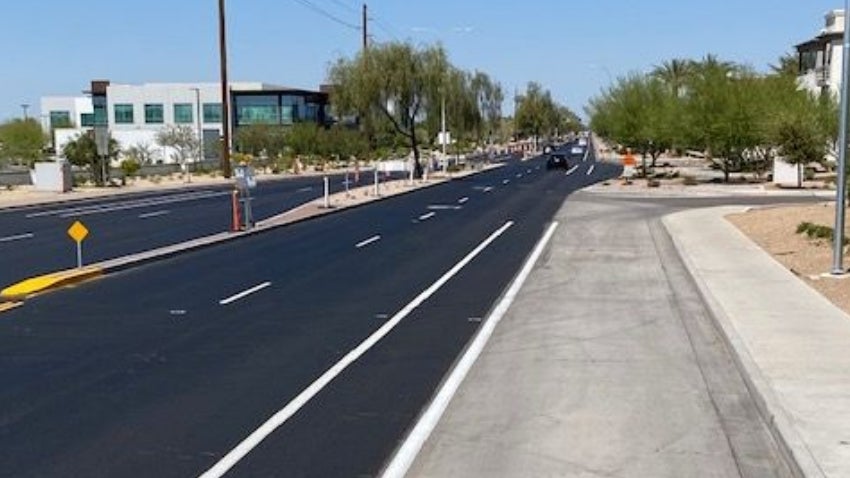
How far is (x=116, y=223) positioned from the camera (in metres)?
32.2

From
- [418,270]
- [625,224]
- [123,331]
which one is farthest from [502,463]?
[625,224]

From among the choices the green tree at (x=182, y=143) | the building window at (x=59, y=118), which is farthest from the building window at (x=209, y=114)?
the building window at (x=59, y=118)

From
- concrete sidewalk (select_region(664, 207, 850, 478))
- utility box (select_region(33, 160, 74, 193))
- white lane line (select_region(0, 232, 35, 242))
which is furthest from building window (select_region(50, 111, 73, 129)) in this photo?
concrete sidewalk (select_region(664, 207, 850, 478))

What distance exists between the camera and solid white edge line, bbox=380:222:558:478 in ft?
24.5

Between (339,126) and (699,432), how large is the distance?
97.5 meters

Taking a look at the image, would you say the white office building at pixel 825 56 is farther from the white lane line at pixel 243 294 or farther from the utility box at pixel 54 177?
the white lane line at pixel 243 294

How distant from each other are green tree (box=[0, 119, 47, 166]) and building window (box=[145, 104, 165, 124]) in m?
13.2

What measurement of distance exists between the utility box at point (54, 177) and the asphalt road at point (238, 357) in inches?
1271

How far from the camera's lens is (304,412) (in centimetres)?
901

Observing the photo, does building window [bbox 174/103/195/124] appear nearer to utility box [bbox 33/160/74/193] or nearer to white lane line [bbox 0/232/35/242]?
utility box [bbox 33/160/74/193]

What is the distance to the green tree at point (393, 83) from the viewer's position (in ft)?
206

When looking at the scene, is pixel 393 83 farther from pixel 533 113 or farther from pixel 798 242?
pixel 533 113

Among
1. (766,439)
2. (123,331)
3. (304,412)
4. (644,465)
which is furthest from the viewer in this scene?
(123,331)

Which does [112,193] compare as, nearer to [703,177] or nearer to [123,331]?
[703,177]
